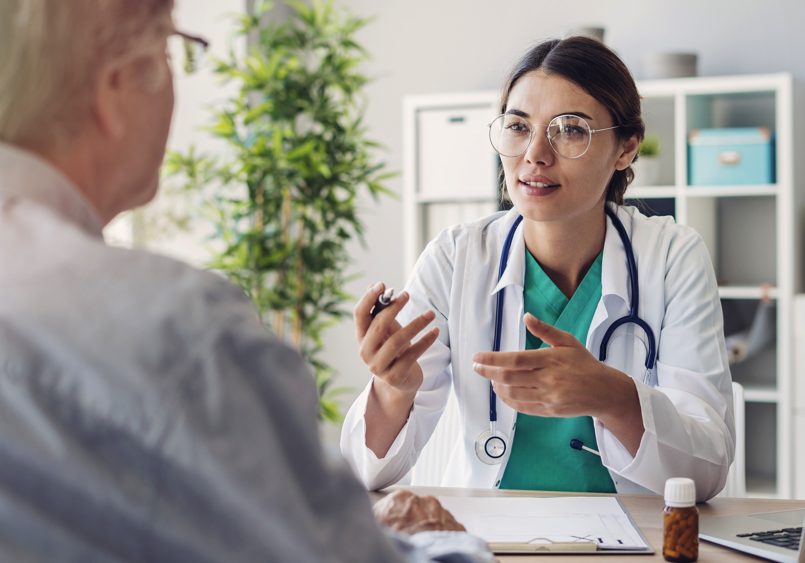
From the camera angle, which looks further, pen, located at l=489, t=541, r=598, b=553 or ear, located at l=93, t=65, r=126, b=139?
pen, located at l=489, t=541, r=598, b=553

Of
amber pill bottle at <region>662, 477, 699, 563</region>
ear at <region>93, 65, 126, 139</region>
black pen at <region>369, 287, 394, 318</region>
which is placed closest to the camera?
ear at <region>93, 65, 126, 139</region>

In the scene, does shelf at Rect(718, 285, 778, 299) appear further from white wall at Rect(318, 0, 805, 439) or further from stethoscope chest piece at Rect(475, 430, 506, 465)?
stethoscope chest piece at Rect(475, 430, 506, 465)

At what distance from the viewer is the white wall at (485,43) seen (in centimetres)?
404

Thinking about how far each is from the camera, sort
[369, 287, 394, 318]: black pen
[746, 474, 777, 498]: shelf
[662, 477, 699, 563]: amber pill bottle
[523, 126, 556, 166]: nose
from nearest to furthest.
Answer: [662, 477, 699, 563]: amber pill bottle → [369, 287, 394, 318]: black pen → [523, 126, 556, 166]: nose → [746, 474, 777, 498]: shelf

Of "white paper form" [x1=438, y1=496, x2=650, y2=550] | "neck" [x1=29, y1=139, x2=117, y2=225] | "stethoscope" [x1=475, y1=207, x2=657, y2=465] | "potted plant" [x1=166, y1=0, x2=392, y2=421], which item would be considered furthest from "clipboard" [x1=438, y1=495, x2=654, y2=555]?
"potted plant" [x1=166, y1=0, x2=392, y2=421]

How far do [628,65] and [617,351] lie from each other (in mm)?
2794

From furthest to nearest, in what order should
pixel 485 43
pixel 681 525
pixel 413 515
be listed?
1. pixel 485 43
2. pixel 681 525
3. pixel 413 515

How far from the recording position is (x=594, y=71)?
5.88 feet

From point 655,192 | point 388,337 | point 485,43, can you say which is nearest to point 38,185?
point 388,337

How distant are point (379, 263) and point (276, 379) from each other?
416cm

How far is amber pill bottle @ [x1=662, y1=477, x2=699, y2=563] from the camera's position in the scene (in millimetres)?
1111

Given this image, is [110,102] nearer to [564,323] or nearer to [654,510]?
[654,510]

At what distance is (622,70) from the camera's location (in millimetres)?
1833

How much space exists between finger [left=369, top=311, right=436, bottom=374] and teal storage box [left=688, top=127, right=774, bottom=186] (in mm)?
2613
